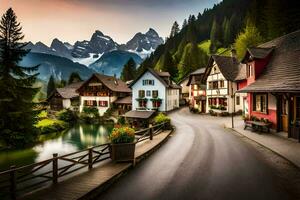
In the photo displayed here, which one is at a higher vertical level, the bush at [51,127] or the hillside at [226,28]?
the hillside at [226,28]

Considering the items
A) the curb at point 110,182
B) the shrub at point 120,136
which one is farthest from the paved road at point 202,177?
the shrub at point 120,136

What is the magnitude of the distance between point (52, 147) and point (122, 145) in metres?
24.4

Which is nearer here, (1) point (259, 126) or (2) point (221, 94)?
(1) point (259, 126)

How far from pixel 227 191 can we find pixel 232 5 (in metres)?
164

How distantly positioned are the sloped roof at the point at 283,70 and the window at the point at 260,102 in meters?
1.51

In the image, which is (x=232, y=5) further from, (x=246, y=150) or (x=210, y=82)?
(x=246, y=150)

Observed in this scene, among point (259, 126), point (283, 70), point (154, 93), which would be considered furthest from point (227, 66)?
point (259, 126)

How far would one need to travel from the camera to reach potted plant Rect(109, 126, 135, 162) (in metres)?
12.7

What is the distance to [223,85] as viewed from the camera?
→ 4166 cm

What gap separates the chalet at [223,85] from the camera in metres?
40.7

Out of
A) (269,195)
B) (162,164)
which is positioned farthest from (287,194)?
(162,164)

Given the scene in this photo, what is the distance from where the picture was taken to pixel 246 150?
51.8 ft

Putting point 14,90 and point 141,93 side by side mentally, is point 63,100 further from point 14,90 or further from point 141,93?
point 14,90

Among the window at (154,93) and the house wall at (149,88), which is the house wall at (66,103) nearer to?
the house wall at (149,88)
